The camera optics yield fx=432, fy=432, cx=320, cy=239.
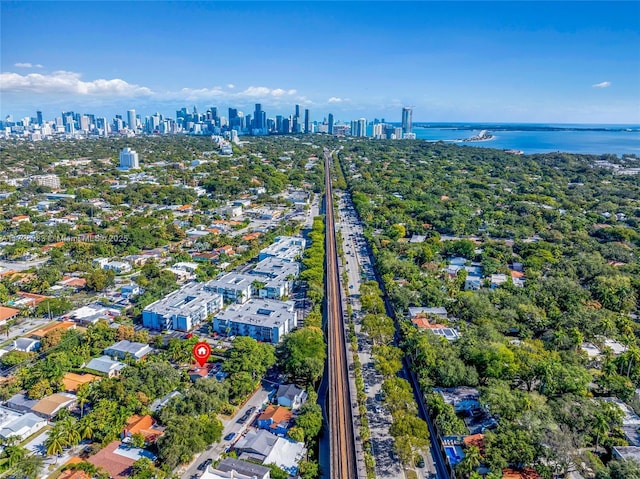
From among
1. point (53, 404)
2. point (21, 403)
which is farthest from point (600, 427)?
point (21, 403)

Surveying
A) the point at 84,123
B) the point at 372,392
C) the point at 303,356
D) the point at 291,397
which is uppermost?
the point at 84,123

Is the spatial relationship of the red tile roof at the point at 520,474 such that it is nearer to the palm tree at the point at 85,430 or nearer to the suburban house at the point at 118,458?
the suburban house at the point at 118,458

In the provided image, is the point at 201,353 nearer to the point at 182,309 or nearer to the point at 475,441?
the point at 182,309

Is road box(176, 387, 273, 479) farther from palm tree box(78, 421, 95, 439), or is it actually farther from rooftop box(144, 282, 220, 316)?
rooftop box(144, 282, 220, 316)

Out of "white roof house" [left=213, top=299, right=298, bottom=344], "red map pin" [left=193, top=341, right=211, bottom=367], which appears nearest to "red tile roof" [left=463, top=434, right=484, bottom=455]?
"white roof house" [left=213, top=299, right=298, bottom=344]

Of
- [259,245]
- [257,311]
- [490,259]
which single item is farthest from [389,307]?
[259,245]

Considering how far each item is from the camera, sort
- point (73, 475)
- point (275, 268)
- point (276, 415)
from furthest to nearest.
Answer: point (275, 268) → point (276, 415) → point (73, 475)

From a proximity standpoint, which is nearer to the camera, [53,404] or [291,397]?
[53,404]
